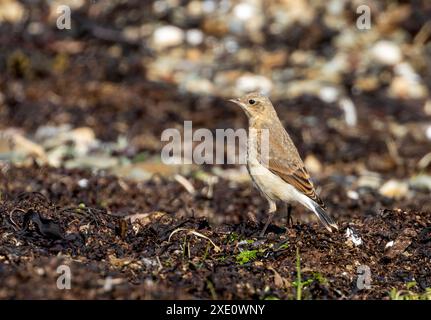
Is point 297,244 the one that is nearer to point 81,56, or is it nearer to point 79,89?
point 79,89

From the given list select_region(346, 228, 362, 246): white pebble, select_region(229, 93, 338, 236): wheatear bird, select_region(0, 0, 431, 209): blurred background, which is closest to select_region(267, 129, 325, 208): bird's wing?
select_region(229, 93, 338, 236): wheatear bird

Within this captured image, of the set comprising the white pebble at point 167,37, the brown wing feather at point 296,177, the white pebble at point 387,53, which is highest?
the white pebble at point 167,37

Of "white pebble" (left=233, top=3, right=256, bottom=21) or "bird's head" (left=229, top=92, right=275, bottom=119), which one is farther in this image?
"white pebble" (left=233, top=3, right=256, bottom=21)

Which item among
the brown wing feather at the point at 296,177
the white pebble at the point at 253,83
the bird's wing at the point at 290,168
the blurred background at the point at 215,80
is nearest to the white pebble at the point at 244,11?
the blurred background at the point at 215,80

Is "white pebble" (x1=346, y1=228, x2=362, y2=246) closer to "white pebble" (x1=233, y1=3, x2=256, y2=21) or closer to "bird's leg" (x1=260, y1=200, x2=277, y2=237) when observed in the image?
"bird's leg" (x1=260, y1=200, x2=277, y2=237)

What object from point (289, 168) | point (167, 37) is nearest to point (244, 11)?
point (167, 37)

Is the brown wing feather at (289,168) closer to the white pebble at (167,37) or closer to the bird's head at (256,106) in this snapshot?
the bird's head at (256,106)
